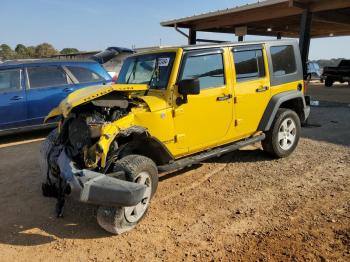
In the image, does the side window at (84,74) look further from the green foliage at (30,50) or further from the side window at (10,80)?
the green foliage at (30,50)

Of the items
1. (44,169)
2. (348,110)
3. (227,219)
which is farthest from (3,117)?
(348,110)

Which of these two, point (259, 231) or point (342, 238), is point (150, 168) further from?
point (342, 238)

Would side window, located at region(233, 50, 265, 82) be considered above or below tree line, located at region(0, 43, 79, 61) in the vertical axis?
below

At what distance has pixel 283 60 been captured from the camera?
607 centimetres

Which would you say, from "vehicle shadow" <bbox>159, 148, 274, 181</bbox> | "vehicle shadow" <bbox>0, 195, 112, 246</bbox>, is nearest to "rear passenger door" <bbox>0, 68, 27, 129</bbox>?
"vehicle shadow" <bbox>0, 195, 112, 246</bbox>

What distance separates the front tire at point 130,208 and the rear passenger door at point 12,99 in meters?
4.70

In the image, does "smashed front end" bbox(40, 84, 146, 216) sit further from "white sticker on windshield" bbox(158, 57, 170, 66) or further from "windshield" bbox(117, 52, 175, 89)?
"white sticker on windshield" bbox(158, 57, 170, 66)

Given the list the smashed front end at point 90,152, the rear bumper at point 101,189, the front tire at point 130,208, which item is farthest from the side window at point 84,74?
the rear bumper at point 101,189

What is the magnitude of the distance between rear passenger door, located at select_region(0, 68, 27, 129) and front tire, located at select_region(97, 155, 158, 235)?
4703mm

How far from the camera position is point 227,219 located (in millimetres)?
4078

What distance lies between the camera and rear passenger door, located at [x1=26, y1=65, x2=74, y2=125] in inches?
314

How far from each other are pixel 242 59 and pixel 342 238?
2847 millimetres

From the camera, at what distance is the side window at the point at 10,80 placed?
782 centimetres

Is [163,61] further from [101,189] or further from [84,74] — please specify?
[84,74]
